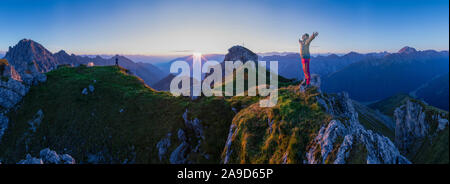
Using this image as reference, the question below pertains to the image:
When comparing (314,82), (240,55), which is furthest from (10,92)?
(240,55)

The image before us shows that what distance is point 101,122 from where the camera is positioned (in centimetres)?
4544

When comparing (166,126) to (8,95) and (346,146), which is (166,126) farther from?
(8,95)

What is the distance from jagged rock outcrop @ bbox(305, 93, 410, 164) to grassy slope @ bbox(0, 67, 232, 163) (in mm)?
16124

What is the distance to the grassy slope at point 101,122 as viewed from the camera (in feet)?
124

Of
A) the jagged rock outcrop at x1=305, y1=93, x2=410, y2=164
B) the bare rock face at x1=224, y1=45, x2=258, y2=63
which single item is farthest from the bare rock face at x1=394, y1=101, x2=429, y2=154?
the jagged rock outcrop at x1=305, y1=93, x2=410, y2=164

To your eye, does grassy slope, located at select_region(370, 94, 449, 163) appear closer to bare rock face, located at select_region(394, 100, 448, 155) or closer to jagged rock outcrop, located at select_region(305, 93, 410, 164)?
bare rock face, located at select_region(394, 100, 448, 155)

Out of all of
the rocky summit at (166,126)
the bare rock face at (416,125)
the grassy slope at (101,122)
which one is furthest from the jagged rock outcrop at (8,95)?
the bare rock face at (416,125)

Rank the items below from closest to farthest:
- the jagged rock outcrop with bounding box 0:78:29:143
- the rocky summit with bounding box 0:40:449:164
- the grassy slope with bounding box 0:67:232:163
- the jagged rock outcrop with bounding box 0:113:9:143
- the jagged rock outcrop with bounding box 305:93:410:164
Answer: the jagged rock outcrop with bounding box 305:93:410:164 < the rocky summit with bounding box 0:40:449:164 < the grassy slope with bounding box 0:67:232:163 < the jagged rock outcrop with bounding box 0:113:9:143 < the jagged rock outcrop with bounding box 0:78:29:143

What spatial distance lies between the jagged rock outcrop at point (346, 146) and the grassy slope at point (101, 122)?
52.9ft

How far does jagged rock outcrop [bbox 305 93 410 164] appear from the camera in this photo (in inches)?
533

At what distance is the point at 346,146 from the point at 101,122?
161 feet
